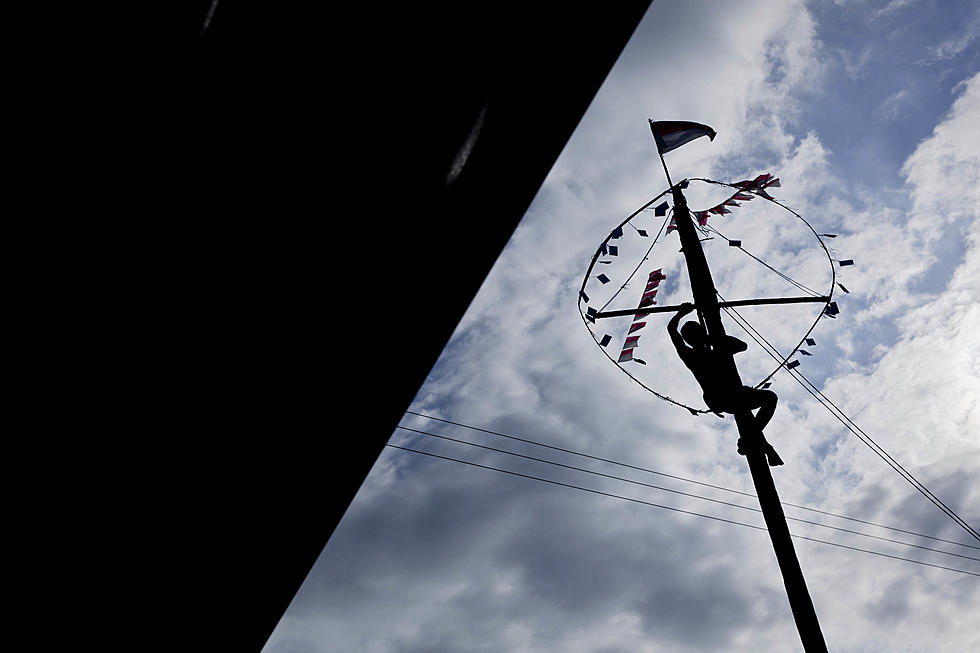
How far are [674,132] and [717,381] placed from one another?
13.4ft

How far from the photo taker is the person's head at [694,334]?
743 centimetres

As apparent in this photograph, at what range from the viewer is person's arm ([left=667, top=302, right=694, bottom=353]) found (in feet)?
24.7

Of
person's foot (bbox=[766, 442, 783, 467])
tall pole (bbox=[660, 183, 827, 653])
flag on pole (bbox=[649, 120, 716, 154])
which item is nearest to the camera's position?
tall pole (bbox=[660, 183, 827, 653])

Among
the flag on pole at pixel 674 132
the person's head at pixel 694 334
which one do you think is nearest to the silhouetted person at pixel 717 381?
the person's head at pixel 694 334

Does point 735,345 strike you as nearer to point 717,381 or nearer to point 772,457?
point 717,381

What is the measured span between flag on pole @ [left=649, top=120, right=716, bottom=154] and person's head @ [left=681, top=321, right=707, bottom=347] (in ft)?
10.3

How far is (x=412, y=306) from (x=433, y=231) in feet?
1.14

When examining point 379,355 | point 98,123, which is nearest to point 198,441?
point 379,355

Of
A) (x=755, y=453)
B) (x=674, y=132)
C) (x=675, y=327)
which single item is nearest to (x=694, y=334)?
(x=675, y=327)

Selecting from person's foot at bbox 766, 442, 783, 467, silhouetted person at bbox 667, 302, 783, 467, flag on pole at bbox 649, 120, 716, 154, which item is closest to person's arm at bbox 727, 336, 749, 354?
silhouetted person at bbox 667, 302, 783, 467

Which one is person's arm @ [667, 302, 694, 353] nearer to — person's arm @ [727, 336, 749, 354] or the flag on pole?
person's arm @ [727, 336, 749, 354]

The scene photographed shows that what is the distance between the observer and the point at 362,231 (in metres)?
2.86

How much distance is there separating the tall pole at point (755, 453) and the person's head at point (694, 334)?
91mm

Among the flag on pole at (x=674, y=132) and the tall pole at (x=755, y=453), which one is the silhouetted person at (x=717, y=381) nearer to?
the tall pole at (x=755, y=453)
